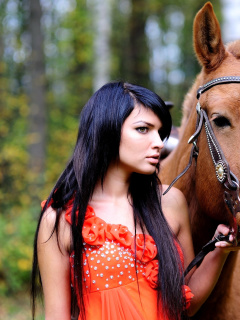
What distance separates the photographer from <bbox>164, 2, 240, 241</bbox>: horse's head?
78.6 inches

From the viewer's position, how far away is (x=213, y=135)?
2074 millimetres

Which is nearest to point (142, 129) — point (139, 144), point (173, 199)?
point (139, 144)

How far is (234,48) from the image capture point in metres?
2.30

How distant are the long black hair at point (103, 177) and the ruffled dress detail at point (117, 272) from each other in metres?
0.04

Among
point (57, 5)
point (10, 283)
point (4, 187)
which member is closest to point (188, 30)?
point (57, 5)

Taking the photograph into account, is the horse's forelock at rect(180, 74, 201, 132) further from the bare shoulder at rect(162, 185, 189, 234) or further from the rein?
the bare shoulder at rect(162, 185, 189, 234)

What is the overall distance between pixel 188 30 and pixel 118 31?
8.77 ft

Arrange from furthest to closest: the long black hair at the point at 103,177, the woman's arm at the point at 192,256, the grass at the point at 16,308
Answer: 1. the grass at the point at 16,308
2. the woman's arm at the point at 192,256
3. the long black hair at the point at 103,177

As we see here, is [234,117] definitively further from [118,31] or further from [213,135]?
[118,31]

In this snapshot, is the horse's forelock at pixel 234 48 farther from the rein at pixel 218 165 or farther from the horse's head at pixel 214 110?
the rein at pixel 218 165

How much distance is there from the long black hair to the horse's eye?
0.28 m

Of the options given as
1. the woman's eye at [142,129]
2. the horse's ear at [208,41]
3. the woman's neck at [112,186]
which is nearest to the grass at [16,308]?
the woman's neck at [112,186]

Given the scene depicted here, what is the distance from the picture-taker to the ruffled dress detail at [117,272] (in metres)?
1.97

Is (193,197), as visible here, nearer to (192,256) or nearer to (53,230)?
(192,256)
